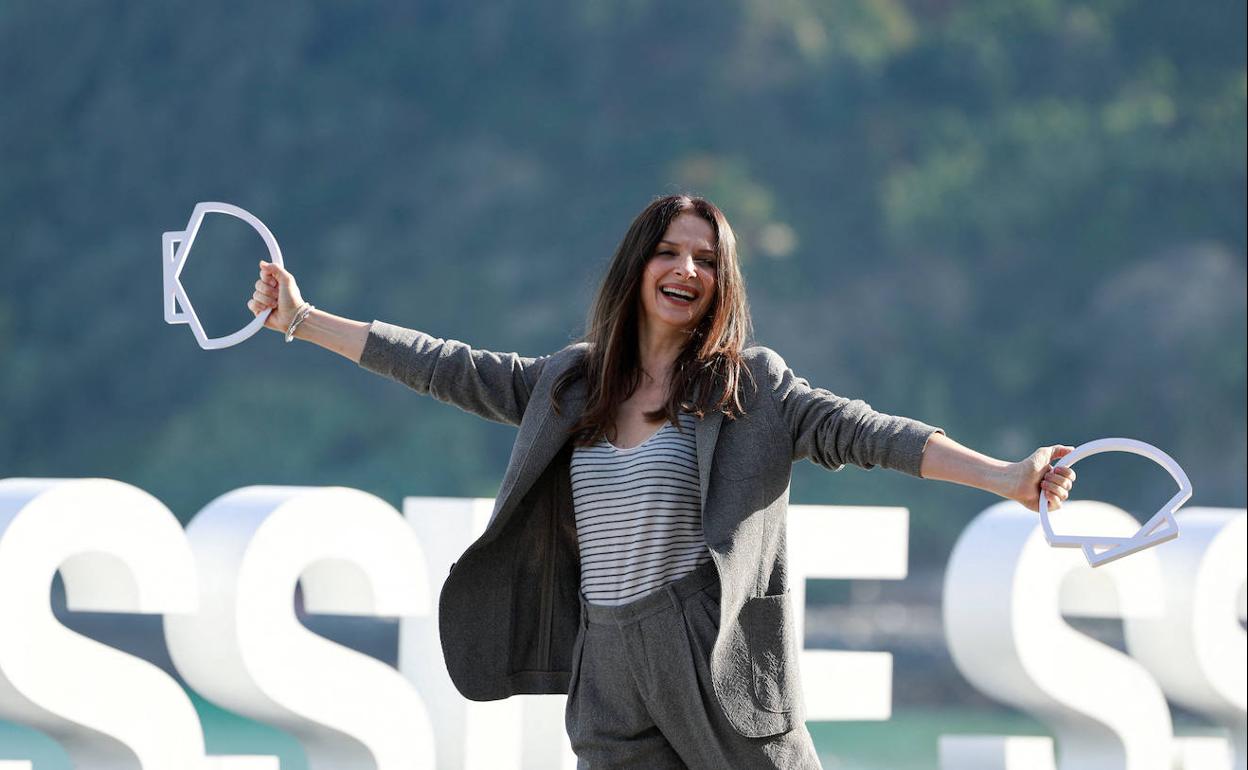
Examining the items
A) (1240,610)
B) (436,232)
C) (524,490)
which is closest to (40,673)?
(524,490)

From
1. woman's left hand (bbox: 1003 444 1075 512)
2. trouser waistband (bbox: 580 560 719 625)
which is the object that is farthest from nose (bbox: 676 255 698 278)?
woman's left hand (bbox: 1003 444 1075 512)

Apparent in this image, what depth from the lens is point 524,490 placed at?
7.52ft

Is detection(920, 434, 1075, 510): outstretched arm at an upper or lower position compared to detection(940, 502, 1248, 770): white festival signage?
lower

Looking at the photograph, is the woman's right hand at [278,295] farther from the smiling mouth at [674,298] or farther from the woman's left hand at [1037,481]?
the woman's left hand at [1037,481]

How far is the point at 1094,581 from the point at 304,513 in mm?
2020

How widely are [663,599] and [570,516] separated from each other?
0.24 meters

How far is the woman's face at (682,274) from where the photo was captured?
228 centimetres

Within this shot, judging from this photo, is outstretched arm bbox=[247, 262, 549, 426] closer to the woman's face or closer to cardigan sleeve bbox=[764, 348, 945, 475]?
the woman's face

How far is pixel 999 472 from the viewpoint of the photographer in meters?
2.15

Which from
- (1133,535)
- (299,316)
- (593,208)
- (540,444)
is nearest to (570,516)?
(540,444)

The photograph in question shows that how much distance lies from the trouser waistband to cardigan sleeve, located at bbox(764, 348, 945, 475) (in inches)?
8.3

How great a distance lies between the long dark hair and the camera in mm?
2252

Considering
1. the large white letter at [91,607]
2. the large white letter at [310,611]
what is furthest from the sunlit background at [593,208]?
the large white letter at [91,607]

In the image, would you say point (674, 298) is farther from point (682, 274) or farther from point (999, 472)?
point (999, 472)
